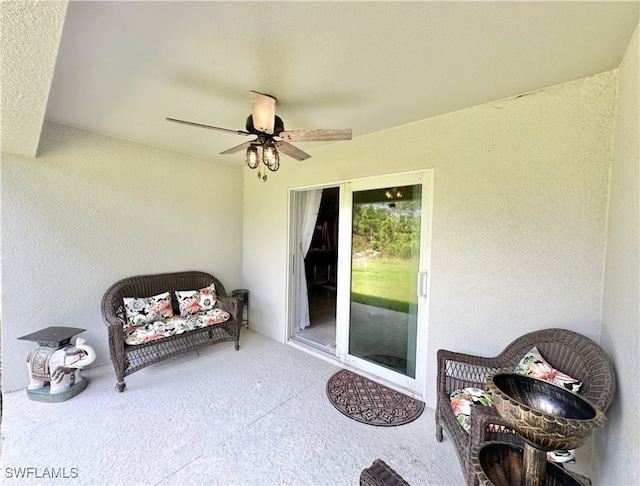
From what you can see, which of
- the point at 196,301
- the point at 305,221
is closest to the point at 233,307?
the point at 196,301

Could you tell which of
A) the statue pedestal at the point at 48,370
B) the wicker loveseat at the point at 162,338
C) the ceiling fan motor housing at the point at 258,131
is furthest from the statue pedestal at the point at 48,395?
the ceiling fan motor housing at the point at 258,131

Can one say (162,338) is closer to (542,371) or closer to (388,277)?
(388,277)

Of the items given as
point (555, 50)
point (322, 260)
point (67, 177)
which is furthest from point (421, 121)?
point (322, 260)

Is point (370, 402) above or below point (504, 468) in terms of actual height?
below

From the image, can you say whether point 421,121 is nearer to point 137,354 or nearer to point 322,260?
point 137,354

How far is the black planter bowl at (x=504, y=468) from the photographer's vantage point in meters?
1.05

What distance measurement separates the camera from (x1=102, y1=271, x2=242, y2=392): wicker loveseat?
8.79ft

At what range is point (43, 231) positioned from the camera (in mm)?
2766

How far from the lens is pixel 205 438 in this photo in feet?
6.99

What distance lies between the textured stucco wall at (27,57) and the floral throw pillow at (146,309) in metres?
1.80

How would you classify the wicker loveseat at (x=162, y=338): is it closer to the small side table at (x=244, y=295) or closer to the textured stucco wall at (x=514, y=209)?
the small side table at (x=244, y=295)

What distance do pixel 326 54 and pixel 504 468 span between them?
2.20 meters

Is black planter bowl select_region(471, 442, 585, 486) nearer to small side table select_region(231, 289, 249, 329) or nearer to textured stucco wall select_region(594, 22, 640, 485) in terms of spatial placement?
textured stucco wall select_region(594, 22, 640, 485)

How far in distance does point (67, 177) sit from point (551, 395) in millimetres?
4138
